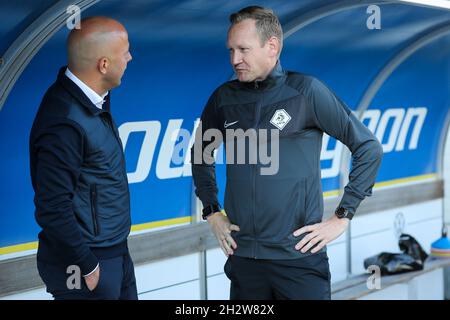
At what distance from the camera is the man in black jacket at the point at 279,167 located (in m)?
2.68

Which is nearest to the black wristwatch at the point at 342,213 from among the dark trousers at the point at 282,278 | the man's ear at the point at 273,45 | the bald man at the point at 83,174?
the dark trousers at the point at 282,278

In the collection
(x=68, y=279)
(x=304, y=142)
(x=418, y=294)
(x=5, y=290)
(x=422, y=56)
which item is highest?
(x=422, y=56)

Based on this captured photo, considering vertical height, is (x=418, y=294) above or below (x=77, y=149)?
below

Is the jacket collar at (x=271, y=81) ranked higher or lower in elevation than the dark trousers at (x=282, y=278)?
higher

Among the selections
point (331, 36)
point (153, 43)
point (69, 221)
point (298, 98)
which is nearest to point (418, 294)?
point (331, 36)

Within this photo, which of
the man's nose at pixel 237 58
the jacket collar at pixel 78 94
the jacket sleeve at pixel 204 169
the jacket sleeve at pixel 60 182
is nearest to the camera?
the jacket sleeve at pixel 60 182

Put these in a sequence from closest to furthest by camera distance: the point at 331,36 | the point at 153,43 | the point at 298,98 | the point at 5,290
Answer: the point at 298,98
the point at 5,290
the point at 153,43
the point at 331,36

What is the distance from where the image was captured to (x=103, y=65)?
2510mm

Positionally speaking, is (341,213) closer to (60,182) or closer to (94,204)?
(94,204)

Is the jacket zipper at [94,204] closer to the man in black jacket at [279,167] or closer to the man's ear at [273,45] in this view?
the man in black jacket at [279,167]

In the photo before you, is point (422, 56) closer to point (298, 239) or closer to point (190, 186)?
point (190, 186)

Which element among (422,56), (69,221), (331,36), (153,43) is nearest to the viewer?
(69,221)

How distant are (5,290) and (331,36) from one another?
2.54 meters

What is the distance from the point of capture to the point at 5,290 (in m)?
3.37
